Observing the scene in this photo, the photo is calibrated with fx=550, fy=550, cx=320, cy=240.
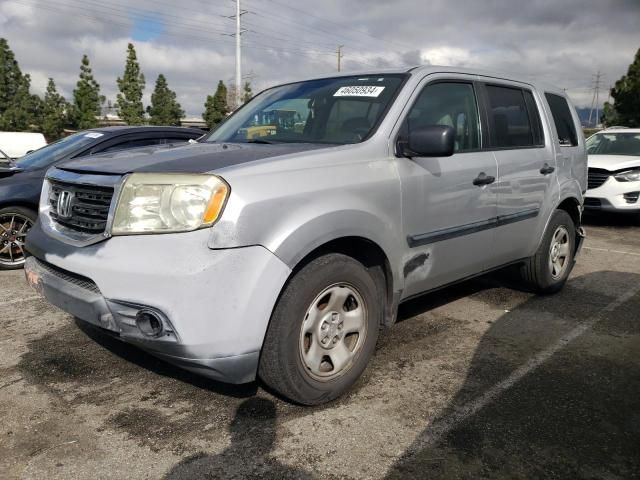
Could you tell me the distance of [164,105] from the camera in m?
50.9

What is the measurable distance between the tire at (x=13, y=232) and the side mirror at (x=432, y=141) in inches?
177

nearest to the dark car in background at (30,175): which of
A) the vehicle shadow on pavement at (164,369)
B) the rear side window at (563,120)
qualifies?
the vehicle shadow on pavement at (164,369)

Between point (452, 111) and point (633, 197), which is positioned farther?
point (633, 197)

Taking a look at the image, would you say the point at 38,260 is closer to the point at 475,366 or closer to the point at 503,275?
the point at 475,366

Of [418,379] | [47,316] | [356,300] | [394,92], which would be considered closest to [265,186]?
[356,300]

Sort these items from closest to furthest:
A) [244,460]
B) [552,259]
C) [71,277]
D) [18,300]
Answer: [244,460] → [71,277] → [18,300] → [552,259]

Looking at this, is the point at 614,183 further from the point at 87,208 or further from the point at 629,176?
the point at 87,208

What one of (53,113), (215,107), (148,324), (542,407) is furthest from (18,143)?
(215,107)

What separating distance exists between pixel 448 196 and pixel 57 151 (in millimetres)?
4709

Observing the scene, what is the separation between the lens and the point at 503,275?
5363mm

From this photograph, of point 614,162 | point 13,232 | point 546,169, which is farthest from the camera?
point 614,162

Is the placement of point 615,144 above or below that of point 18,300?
above

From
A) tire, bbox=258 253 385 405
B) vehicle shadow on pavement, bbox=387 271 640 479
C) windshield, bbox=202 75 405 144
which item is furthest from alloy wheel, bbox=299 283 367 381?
windshield, bbox=202 75 405 144

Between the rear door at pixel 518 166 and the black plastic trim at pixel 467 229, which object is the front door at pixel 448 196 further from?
the rear door at pixel 518 166
